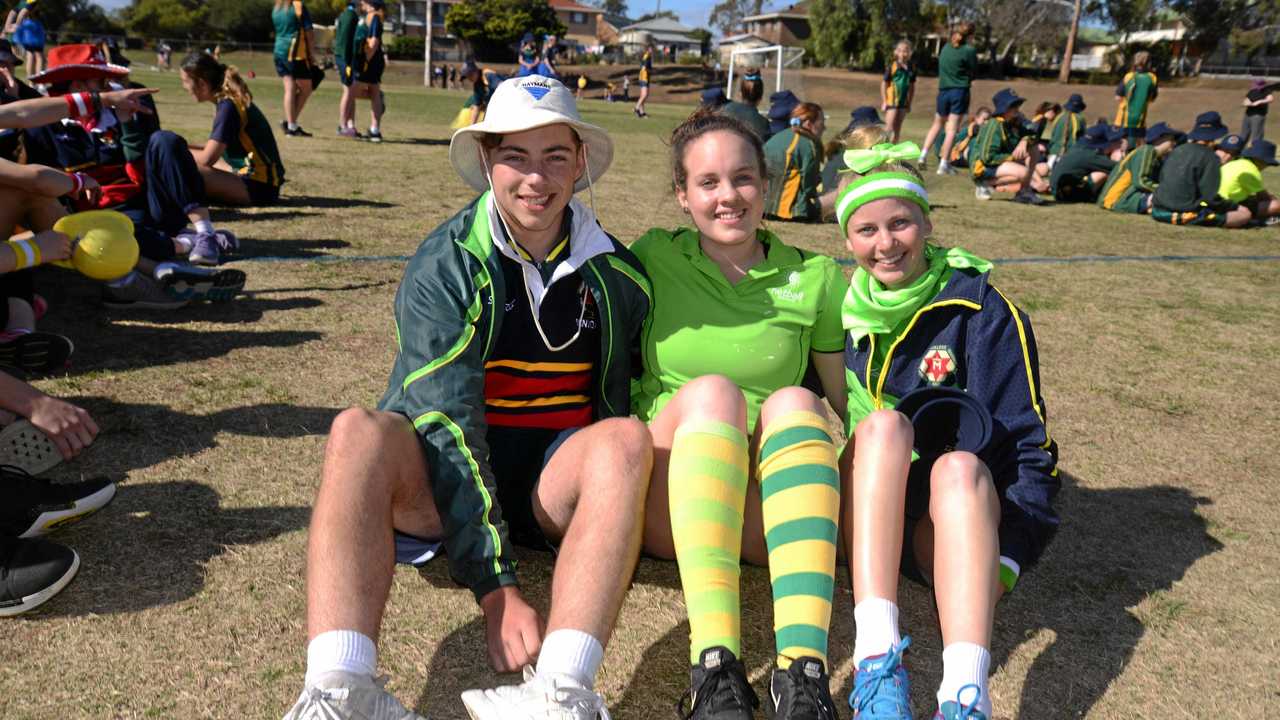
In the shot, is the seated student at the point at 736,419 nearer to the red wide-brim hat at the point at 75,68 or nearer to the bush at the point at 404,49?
the red wide-brim hat at the point at 75,68

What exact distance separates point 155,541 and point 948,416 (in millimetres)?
2610

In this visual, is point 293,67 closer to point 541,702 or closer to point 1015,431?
point 1015,431

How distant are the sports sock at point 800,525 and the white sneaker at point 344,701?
3.19 ft

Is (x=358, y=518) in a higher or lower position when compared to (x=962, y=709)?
higher

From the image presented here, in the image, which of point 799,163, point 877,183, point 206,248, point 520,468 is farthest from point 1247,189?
point 520,468

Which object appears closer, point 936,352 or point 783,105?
point 936,352

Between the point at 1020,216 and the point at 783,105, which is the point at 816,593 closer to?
the point at 783,105

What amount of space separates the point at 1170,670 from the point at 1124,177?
11.5m

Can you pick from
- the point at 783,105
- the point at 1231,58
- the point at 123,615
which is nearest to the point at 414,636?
the point at 123,615

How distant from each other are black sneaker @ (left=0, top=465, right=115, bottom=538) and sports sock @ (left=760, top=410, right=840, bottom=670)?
2.30 meters

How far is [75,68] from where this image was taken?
596 centimetres

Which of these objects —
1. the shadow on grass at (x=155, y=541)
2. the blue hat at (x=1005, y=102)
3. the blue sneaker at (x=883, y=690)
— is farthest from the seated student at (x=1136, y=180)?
the shadow on grass at (x=155, y=541)

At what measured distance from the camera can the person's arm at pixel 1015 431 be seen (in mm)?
2736

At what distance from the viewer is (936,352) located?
117 inches
